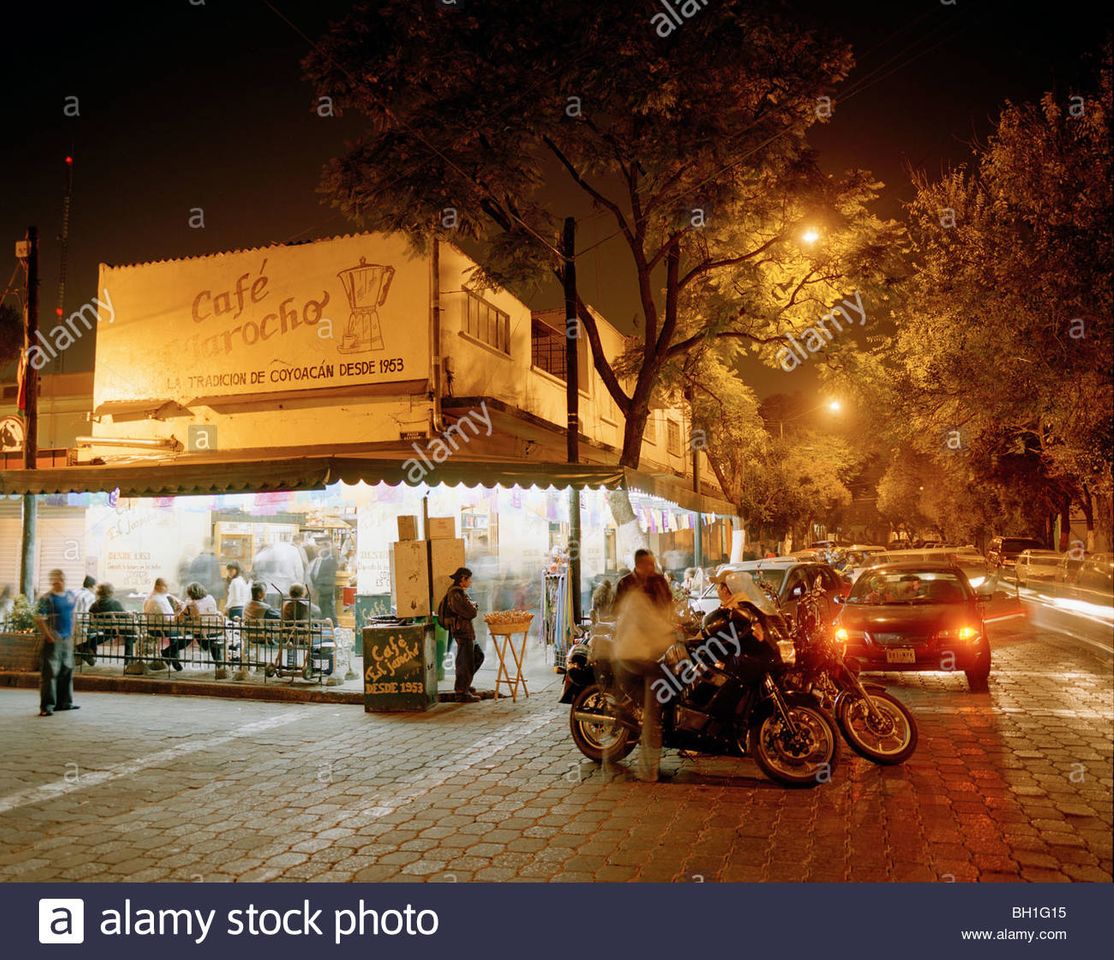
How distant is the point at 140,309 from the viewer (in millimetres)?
19031

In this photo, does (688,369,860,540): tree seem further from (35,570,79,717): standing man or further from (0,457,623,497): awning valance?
(35,570,79,717): standing man

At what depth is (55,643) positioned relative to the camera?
10758 millimetres

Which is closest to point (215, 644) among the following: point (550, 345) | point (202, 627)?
point (202, 627)

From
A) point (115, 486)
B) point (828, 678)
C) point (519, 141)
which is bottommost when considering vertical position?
point (828, 678)

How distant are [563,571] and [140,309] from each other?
11.9m

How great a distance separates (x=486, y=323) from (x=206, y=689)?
31.2 ft

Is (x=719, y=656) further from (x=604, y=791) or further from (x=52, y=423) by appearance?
(x=52, y=423)

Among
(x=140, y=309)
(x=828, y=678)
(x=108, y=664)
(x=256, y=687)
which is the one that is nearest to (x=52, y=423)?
(x=140, y=309)

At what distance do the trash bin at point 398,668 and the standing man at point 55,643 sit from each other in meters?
3.75

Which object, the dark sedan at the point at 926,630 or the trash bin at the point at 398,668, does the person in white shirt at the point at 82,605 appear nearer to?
the trash bin at the point at 398,668

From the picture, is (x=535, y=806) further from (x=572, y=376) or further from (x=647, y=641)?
(x=572, y=376)

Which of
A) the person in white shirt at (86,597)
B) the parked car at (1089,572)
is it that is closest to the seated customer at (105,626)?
the person in white shirt at (86,597)

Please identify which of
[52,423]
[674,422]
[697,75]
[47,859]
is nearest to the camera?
[47,859]

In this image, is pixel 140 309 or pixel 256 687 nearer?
pixel 256 687
